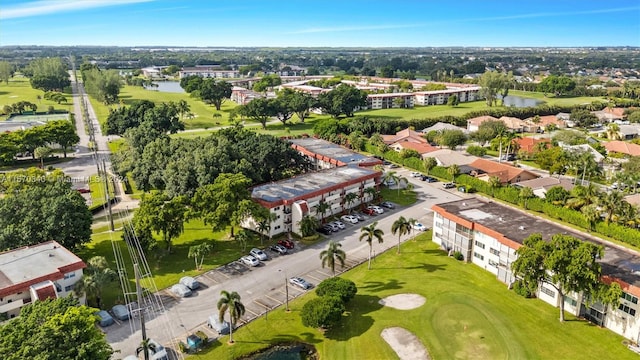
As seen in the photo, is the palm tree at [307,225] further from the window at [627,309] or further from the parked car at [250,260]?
the window at [627,309]

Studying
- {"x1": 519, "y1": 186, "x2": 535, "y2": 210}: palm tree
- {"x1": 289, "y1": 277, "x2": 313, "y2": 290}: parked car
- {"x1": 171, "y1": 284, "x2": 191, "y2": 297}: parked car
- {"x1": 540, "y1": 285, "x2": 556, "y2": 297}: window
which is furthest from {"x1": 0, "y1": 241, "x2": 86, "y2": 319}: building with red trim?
{"x1": 519, "y1": 186, "x2": 535, "y2": 210}: palm tree

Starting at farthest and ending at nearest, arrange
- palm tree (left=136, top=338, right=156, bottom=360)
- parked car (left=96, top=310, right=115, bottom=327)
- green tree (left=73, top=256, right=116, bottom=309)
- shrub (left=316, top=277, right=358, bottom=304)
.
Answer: shrub (left=316, top=277, right=358, bottom=304), green tree (left=73, top=256, right=116, bottom=309), parked car (left=96, top=310, right=115, bottom=327), palm tree (left=136, top=338, right=156, bottom=360)

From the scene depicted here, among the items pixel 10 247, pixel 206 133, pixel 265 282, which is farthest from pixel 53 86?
pixel 265 282

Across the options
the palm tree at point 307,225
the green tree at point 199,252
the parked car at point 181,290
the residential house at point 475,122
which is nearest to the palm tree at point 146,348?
the parked car at point 181,290

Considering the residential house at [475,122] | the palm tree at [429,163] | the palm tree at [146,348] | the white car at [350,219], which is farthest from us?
the residential house at [475,122]

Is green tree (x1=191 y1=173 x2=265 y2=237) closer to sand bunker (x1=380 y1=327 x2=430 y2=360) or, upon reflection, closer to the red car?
the red car
